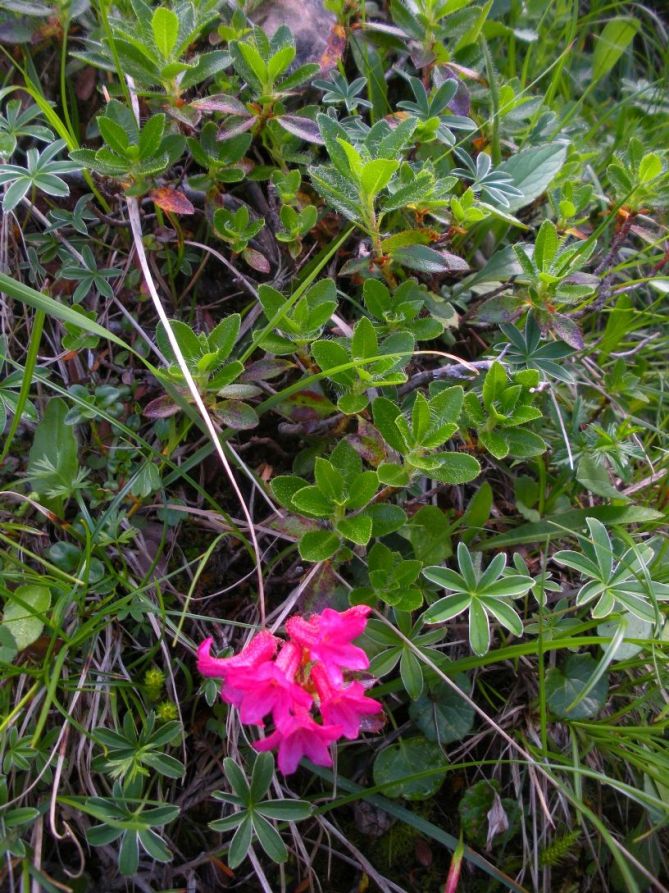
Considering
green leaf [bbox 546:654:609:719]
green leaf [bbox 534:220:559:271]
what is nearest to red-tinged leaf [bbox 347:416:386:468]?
green leaf [bbox 534:220:559:271]

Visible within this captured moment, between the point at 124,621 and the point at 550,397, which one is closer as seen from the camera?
the point at 124,621

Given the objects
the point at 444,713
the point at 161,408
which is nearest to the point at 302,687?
Result: the point at 444,713

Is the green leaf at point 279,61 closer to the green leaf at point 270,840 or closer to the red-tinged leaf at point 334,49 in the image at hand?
the red-tinged leaf at point 334,49

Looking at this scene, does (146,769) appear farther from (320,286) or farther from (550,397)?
(550,397)

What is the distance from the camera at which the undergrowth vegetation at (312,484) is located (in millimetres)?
1800

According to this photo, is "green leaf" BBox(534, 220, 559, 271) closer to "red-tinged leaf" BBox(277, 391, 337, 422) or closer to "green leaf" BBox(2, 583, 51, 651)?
"red-tinged leaf" BBox(277, 391, 337, 422)

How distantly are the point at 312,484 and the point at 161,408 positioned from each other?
1.58ft

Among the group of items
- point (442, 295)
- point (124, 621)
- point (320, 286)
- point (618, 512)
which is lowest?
point (124, 621)

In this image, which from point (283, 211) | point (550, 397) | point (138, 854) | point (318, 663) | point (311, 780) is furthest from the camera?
point (550, 397)

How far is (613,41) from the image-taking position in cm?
314

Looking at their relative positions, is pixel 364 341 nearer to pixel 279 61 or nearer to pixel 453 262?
pixel 453 262

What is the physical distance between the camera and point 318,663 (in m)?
1.59

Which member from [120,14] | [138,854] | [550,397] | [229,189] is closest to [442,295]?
[550,397]

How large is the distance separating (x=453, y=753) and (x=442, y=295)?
146 centimetres
